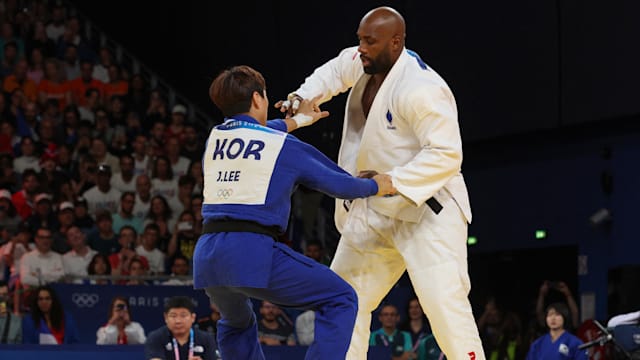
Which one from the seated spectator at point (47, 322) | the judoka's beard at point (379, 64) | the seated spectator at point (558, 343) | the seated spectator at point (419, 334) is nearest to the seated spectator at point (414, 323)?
the seated spectator at point (419, 334)

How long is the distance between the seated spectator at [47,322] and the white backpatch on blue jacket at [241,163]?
516cm

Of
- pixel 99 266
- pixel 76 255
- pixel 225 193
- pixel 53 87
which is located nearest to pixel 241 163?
pixel 225 193

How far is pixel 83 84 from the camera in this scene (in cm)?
1496

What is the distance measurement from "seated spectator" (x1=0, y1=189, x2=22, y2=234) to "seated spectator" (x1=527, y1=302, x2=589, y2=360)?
5.59 m

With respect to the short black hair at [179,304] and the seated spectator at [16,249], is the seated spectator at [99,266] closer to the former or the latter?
the seated spectator at [16,249]

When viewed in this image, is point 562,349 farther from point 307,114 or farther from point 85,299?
point 307,114

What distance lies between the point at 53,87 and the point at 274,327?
606 centimetres

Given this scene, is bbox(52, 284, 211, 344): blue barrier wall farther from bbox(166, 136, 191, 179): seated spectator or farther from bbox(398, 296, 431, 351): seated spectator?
bbox(166, 136, 191, 179): seated spectator

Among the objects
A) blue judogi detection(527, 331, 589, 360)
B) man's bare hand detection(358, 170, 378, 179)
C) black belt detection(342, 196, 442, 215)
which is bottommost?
blue judogi detection(527, 331, 589, 360)

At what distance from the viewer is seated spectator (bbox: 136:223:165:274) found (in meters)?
11.8

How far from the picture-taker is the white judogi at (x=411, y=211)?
541 centimetres

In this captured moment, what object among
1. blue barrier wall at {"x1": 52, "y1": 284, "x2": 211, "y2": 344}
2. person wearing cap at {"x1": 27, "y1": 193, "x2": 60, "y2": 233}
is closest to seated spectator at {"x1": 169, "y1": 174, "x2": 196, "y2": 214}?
person wearing cap at {"x1": 27, "y1": 193, "x2": 60, "y2": 233}

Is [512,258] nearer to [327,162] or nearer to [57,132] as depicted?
[57,132]

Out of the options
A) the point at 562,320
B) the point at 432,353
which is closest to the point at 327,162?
the point at 432,353
